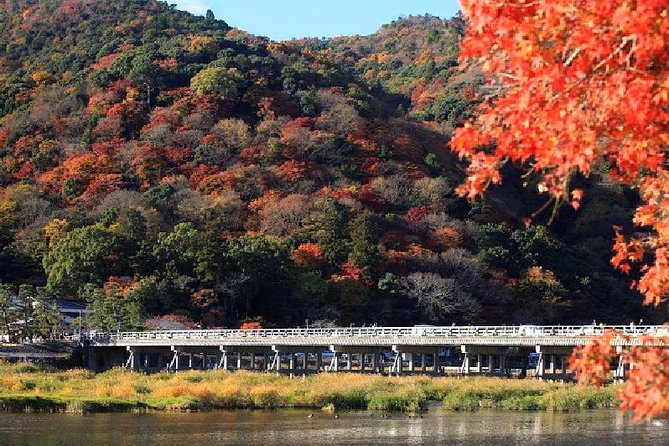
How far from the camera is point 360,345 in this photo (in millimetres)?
55594

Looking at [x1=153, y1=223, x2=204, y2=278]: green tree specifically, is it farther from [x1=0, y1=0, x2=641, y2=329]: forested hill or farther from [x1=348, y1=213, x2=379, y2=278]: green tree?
[x1=348, y1=213, x2=379, y2=278]: green tree

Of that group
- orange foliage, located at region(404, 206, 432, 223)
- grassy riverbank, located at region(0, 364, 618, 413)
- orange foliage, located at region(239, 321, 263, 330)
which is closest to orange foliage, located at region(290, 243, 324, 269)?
orange foliage, located at region(239, 321, 263, 330)

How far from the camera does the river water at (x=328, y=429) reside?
1264 inches

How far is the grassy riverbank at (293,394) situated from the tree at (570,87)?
1375 inches

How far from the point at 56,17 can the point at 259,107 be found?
137 ft

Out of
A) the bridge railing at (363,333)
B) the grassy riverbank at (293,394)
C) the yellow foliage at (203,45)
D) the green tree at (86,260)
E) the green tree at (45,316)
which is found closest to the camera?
the grassy riverbank at (293,394)

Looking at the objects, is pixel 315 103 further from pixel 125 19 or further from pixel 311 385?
pixel 311 385

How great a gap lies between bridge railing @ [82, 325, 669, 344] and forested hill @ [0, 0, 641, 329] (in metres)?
4.14

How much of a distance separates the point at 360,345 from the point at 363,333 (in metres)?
1.16

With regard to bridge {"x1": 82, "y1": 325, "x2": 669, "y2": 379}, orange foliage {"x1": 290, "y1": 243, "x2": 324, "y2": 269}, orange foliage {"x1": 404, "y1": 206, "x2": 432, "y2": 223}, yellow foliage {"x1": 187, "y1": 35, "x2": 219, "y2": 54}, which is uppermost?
yellow foliage {"x1": 187, "y1": 35, "x2": 219, "y2": 54}

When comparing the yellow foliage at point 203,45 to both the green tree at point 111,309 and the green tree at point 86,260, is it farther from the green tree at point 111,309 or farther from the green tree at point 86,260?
the green tree at point 111,309

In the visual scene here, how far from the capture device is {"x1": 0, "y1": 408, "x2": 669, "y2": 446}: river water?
32094mm

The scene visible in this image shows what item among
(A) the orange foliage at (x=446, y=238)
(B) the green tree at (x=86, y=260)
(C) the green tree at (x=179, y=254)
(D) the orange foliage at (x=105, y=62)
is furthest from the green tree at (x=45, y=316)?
(D) the orange foliage at (x=105, y=62)

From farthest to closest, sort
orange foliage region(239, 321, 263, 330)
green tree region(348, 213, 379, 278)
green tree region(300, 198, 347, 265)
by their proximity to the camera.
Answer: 1. green tree region(300, 198, 347, 265)
2. green tree region(348, 213, 379, 278)
3. orange foliage region(239, 321, 263, 330)
